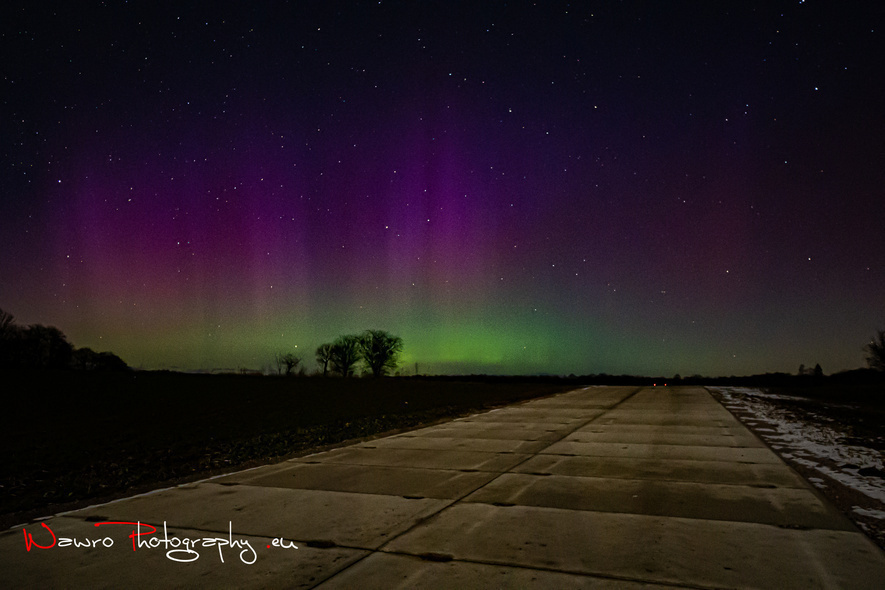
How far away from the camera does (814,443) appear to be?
1164 cm

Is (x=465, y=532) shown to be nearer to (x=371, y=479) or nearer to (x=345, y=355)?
(x=371, y=479)

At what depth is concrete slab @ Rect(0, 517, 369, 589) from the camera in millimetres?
3971

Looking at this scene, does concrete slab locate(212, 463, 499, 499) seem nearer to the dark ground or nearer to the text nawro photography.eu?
the text nawro photography.eu

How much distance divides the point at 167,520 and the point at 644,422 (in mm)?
14132

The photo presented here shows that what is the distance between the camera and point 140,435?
58.3 feet

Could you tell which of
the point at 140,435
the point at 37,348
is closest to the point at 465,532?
the point at 140,435

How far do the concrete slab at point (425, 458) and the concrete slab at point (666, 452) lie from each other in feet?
4.25

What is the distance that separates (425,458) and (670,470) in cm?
406

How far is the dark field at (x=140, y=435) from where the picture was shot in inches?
361

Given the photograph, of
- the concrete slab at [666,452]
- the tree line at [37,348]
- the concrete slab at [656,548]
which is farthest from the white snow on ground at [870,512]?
the tree line at [37,348]

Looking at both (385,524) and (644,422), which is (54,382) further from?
(385,524)

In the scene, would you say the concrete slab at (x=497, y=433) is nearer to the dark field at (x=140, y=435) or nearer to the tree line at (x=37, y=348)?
the dark field at (x=140, y=435)

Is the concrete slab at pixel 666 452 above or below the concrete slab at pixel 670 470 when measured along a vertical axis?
below

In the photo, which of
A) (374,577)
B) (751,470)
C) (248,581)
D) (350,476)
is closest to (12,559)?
(248,581)
